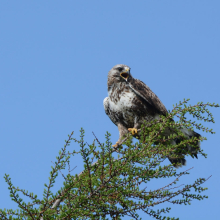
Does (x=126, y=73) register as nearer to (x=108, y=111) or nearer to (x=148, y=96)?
(x=148, y=96)

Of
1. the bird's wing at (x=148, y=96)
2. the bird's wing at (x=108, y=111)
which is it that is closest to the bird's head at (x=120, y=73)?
the bird's wing at (x=148, y=96)

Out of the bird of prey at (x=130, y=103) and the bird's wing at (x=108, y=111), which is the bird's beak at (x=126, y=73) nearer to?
the bird of prey at (x=130, y=103)

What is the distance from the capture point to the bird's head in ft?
24.7

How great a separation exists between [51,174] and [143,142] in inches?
69.5

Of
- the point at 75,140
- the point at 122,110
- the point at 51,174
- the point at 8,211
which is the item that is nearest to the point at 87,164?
the point at 51,174

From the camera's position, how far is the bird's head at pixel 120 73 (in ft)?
24.7

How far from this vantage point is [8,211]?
411 cm

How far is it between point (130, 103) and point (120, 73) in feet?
2.53

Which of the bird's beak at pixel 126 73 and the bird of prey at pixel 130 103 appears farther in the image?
the bird's beak at pixel 126 73

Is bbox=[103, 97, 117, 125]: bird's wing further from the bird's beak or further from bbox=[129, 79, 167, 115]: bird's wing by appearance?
bbox=[129, 79, 167, 115]: bird's wing

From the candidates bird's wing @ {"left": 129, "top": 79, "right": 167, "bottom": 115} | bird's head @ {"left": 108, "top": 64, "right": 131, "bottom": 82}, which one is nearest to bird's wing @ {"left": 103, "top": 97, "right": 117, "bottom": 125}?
bird's head @ {"left": 108, "top": 64, "right": 131, "bottom": 82}

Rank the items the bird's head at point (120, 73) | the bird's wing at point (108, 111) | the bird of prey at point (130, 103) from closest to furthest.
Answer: the bird of prey at point (130, 103), the bird's head at point (120, 73), the bird's wing at point (108, 111)

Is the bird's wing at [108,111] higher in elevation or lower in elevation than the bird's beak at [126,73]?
lower

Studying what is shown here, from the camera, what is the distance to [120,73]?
7586 millimetres
